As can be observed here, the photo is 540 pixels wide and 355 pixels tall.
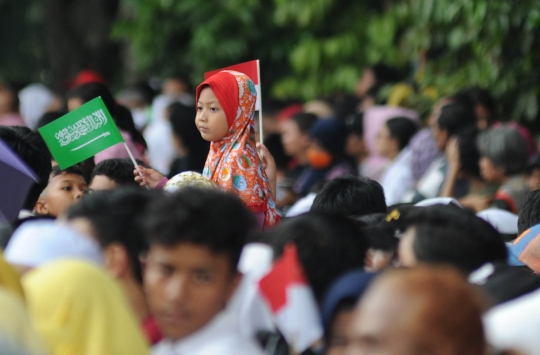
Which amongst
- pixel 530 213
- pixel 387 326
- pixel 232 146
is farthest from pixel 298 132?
pixel 387 326

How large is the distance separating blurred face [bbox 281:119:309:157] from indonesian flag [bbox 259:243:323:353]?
20.9ft

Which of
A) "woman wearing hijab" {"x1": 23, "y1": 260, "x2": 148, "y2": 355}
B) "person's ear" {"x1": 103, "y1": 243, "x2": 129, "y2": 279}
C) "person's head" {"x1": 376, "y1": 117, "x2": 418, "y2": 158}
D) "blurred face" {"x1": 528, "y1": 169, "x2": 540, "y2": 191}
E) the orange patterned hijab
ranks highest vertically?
"woman wearing hijab" {"x1": 23, "y1": 260, "x2": 148, "y2": 355}

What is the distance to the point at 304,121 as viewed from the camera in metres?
9.48

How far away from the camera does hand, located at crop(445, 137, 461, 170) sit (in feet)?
25.1

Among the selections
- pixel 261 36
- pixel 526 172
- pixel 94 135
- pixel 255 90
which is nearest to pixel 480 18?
pixel 526 172

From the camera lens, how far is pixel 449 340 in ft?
7.51

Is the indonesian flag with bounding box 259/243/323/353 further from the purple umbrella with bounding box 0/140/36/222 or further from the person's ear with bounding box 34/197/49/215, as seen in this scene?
the person's ear with bounding box 34/197/49/215

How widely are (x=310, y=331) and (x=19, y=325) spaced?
992 millimetres

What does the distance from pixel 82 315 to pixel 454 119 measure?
5.99 m

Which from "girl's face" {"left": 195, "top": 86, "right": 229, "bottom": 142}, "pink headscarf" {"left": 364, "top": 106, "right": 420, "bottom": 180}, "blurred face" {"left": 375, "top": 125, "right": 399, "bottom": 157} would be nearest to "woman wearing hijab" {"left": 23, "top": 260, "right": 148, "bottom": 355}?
"girl's face" {"left": 195, "top": 86, "right": 229, "bottom": 142}

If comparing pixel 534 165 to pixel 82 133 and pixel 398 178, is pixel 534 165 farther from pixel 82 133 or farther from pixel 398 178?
pixel 82 133

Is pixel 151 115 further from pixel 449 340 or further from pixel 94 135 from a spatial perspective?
pixel 449 340

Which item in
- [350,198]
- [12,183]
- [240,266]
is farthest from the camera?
[350,198]

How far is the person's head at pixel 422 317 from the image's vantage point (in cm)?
228
